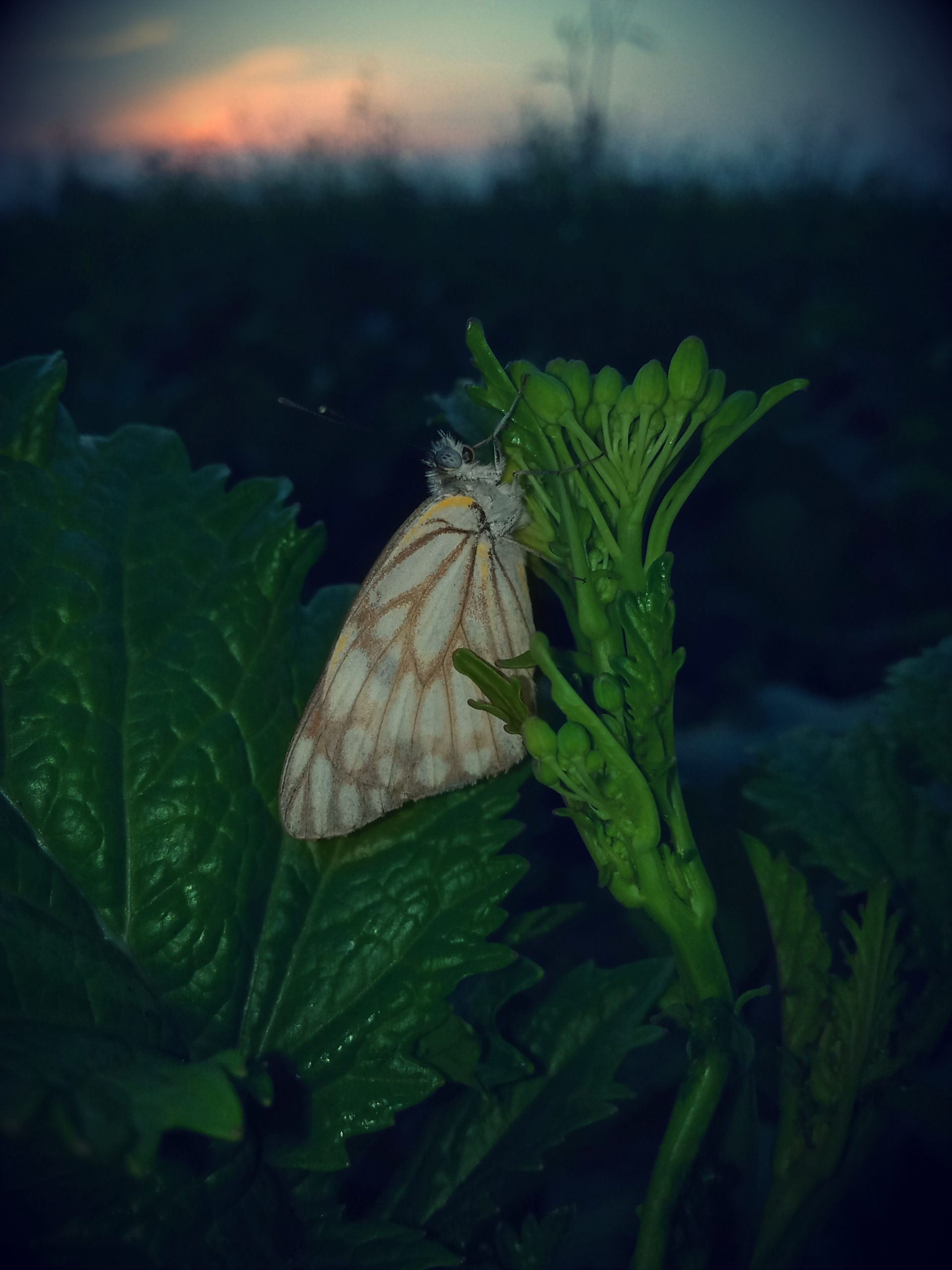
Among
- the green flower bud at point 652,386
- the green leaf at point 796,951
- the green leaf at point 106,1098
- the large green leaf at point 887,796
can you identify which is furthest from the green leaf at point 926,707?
the green leaf at point 106,1098

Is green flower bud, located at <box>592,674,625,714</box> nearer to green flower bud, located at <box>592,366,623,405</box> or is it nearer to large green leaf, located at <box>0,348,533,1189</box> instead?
green flower bud, located at <box>592,366,623,405</box>

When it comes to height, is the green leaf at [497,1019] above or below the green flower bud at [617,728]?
below

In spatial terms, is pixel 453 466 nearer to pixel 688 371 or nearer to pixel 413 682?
pixel 413 682

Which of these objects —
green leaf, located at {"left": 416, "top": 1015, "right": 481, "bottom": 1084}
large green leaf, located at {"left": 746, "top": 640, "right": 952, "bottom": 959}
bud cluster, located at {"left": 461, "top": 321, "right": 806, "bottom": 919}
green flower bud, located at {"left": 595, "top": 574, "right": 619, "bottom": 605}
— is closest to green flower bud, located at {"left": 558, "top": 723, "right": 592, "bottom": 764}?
bud cluster, located at {"left": 461, "top": 321, "right": 806, "bottom": 919}

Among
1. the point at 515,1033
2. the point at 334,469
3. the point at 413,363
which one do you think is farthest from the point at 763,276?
the point at 515,1033

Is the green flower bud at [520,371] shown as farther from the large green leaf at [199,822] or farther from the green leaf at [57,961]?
the green leaf at [57,961]
